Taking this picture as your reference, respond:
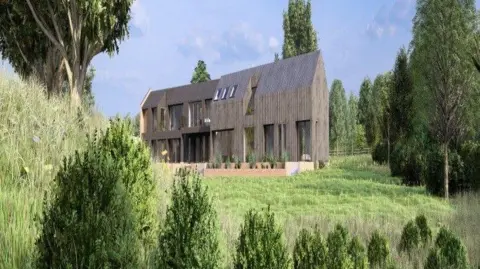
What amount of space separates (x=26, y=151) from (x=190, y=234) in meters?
5.35

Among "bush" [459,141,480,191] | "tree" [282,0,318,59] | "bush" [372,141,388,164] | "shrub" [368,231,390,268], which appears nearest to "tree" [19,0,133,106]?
"bush" [459,141,480,191]

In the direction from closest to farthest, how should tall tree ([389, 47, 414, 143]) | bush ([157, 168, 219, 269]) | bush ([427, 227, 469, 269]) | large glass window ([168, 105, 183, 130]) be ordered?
bush ([157, 168, 219, 269]) → bush ([427, 227, 469, 269]) → tall tree ([389, 47, 414, 143]) → large glass window ([168, 105, 183, 130])

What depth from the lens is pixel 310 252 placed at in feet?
17.6

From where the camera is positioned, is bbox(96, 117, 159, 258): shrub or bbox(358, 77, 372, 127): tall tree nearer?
bbox(96, 117, 159, 258): shrub

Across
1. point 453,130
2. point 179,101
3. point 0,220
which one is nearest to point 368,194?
point 453,130

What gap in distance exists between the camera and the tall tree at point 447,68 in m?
20.0

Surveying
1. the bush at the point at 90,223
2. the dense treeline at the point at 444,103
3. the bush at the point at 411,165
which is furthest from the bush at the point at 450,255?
the bush at the point at 411,165

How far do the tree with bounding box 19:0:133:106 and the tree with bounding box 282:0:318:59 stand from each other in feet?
75.3

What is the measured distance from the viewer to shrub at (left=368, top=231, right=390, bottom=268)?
6980 mm

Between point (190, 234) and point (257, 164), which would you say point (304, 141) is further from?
point (190, 234)

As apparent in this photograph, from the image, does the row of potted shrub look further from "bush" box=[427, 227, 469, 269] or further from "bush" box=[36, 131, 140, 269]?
"bush" box=[36, 131, 140, 269]

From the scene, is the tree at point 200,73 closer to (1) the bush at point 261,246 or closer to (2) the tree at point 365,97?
(2) the tree at point 365,97

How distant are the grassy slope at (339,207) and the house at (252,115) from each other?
9.96 metres

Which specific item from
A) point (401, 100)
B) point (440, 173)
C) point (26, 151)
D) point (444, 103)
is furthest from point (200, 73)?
point (26, 151)
